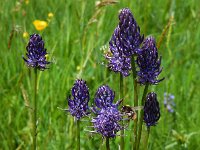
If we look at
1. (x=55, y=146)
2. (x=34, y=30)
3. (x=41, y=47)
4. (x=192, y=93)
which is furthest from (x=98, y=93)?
(x=34, y=30)

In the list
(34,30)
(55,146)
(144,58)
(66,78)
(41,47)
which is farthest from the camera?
(34,30)

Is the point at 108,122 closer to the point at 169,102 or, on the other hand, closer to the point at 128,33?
the point at 128,33

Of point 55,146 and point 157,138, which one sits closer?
point 55,146

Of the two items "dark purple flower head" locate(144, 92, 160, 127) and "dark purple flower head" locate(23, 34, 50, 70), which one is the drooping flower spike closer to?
"dark purple flower head" locate(144, 92, 160, 127)

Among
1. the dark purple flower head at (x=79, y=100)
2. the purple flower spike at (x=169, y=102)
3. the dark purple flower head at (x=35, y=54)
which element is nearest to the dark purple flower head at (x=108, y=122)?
the dark purple flower head at (x=79, y=100)

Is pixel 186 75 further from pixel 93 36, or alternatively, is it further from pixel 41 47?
pixel 41 47

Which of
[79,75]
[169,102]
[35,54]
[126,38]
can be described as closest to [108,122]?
[126,38]
